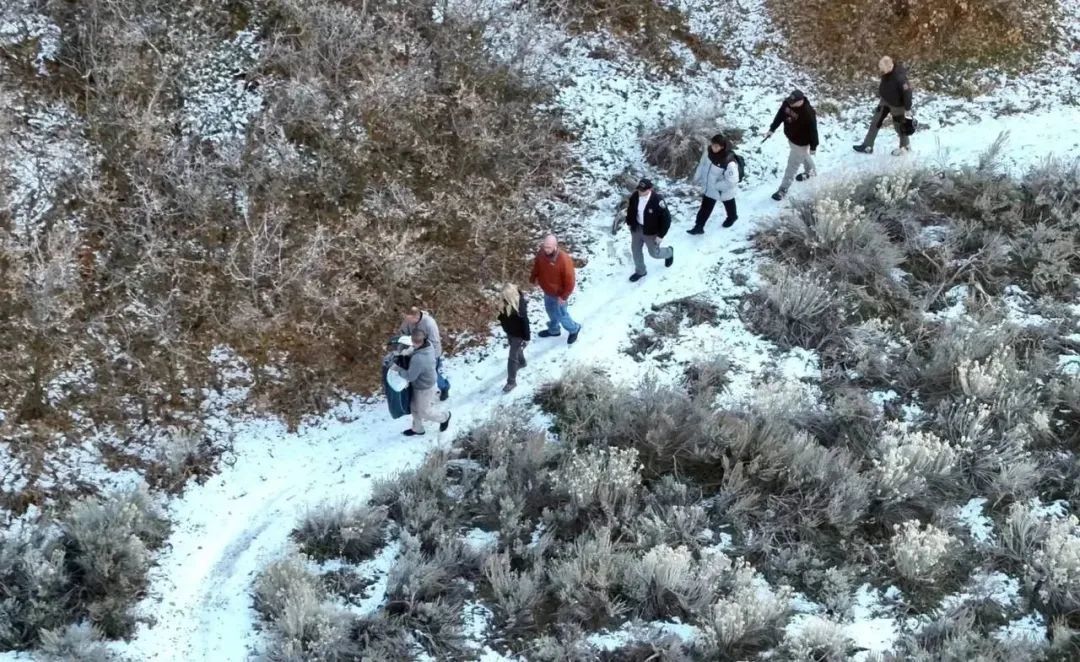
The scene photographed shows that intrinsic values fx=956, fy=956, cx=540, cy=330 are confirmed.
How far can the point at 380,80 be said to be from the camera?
1223 centimetres

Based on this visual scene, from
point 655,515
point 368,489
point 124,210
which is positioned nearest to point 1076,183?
point 655,515

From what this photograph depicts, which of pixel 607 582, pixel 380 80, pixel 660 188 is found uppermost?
pixel 380 80

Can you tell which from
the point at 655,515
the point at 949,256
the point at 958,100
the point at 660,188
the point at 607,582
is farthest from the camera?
the point at 958,100

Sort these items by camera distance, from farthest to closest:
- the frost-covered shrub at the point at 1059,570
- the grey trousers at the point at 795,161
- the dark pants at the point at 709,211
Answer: the grey trousers at the point at 795,161 < the dark pants at the point at 709,211 < the frost-covered shrub at the point at 1059,570

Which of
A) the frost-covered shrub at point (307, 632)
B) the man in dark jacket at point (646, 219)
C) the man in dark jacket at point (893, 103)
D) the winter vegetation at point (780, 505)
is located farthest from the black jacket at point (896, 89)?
the frost-covered shrub at point (307, 632)

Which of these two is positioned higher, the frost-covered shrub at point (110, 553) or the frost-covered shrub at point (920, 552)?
the frost-covered shrub at point (110, 553)

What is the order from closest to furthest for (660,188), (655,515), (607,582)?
(607,582) < (655,515) < (660,188)

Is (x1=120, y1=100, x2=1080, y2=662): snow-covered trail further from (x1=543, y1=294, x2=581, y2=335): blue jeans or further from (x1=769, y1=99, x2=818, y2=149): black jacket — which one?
(x1=769, y1=99, x2=818, y2=149): black jacket

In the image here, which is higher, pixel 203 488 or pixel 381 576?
pixel 203 488

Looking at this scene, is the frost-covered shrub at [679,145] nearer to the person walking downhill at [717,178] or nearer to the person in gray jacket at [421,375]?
the person walking downhill at [717,178]

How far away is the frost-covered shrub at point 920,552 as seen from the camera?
815 centimetres

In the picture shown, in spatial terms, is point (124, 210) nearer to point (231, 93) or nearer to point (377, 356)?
point (231, 93)

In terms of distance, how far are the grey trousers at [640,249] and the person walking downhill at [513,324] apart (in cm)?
195

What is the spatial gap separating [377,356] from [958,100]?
9720 millimetres
